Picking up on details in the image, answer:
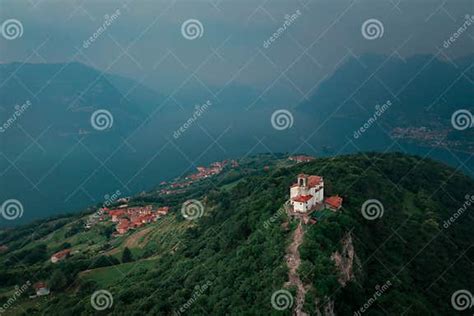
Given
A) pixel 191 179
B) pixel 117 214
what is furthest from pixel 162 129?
pixel 117 214

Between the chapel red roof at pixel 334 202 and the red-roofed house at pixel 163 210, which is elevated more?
the chapel red roof at pixel 334 202

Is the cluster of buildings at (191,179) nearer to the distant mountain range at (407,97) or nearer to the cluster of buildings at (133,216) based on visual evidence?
the cluster of buildings at (133,216)

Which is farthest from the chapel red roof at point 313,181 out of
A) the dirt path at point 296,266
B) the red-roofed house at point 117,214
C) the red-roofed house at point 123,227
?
the red-roofed house at point 117,214

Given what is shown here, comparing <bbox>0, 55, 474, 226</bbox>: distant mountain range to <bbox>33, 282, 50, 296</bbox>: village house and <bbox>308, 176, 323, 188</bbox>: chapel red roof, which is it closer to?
<bbox>33, 282, 50, 296</bbox>: village house

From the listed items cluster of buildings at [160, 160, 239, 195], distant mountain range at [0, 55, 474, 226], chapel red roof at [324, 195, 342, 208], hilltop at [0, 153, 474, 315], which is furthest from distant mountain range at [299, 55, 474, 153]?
chapel red roof at [324, 195, 342, 208]

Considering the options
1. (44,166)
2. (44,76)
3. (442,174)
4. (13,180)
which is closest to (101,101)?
(44,76)

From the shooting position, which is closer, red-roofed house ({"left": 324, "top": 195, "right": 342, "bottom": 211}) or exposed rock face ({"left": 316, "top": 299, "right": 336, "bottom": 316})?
exposed rock face ({"left": 316, "top": 299, "right": 336, "bottom": 316})
